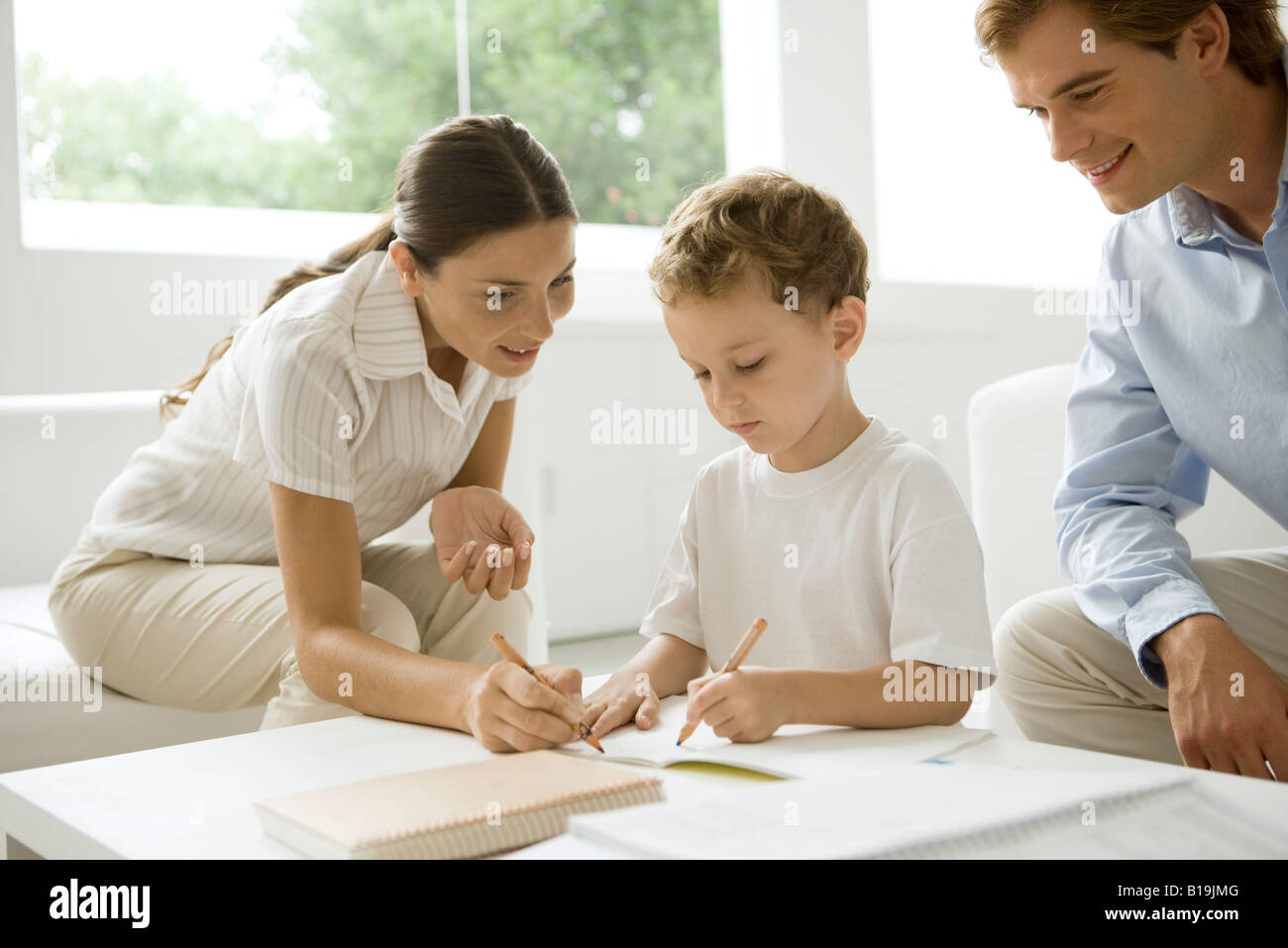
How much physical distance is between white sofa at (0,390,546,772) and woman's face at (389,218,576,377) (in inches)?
21.1

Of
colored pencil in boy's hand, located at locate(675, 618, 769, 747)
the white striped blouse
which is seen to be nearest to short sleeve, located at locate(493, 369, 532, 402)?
the white striped blouse

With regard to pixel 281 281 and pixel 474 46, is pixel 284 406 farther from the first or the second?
pixel 474 46

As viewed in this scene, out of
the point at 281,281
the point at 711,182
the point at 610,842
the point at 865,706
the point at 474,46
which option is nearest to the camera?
Answer: the point at 610,842

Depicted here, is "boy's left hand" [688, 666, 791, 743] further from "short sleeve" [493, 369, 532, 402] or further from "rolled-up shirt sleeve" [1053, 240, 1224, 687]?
"short sleeve" [493, 369, 532, 402]

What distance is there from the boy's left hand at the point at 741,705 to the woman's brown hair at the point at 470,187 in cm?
66

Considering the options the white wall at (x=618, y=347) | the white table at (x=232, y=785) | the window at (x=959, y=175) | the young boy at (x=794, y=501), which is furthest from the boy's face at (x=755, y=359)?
the window at (x=959, y=175)

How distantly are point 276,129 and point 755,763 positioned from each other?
3319 mm

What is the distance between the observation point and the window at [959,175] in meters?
4.29

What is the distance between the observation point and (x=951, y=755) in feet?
3.05

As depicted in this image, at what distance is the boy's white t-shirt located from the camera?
107cm

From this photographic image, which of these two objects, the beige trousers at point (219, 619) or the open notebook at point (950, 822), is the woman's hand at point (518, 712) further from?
the beige trousers at point (219, 619)

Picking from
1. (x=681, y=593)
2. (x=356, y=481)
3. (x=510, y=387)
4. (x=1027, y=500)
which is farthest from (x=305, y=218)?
(x=681, y=593)

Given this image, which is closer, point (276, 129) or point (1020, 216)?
point (276, 129)
